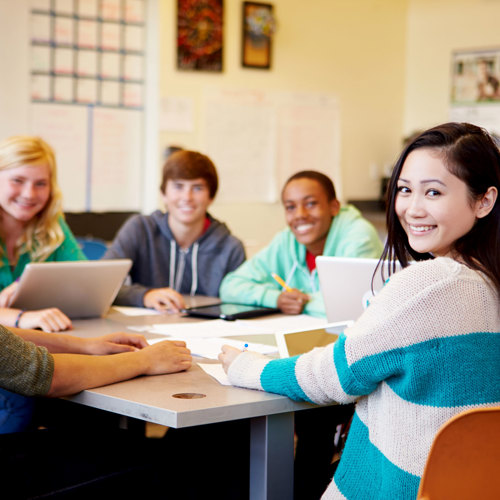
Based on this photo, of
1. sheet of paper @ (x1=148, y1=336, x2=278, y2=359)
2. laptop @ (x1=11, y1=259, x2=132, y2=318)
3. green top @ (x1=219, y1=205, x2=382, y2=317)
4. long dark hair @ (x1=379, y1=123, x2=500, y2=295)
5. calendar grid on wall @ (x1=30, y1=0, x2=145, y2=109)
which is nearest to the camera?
long dark hair @ (x1=379, y1=123, x2=500, y2=295)

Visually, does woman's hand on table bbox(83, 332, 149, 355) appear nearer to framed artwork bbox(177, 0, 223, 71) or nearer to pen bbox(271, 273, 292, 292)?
pen bbox(271, 273, 292, 292)

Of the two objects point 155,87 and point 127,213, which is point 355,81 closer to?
point 155,87

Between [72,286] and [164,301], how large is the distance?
14.2 inches

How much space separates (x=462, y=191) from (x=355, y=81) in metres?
4.02

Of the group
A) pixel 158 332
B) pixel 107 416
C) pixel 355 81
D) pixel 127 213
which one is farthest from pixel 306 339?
pixel 355 81

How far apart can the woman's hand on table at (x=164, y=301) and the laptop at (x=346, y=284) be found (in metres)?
0.54

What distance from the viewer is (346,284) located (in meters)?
2.04

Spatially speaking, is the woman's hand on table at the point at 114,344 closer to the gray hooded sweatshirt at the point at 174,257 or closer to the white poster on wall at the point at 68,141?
the gray hooded sweatshirt at the point at 174,257

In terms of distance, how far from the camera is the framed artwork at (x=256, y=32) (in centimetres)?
457

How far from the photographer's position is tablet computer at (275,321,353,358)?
5.59ft

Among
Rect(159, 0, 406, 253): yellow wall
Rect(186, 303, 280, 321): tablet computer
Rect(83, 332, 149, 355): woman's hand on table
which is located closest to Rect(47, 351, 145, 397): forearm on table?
Rect(83, 332, 149, 355): woman's hand on table

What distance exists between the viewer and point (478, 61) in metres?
5.11

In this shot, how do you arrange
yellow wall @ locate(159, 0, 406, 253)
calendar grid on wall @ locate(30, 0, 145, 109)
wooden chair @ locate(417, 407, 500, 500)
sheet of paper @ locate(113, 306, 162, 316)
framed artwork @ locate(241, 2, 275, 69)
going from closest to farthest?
wooden chair @ locate(417, 407, 500, 500)
sheet of paper @ locate(113, 306, 162, 316)
calendar grid on wall @ locate(30, 0, 145, 109)
yellow wall @ locate(159, 0, 406, 253)
framed artwork @ locate(241, 2, 275, 69)

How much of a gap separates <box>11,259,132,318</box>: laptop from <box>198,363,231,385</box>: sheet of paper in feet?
2.10
